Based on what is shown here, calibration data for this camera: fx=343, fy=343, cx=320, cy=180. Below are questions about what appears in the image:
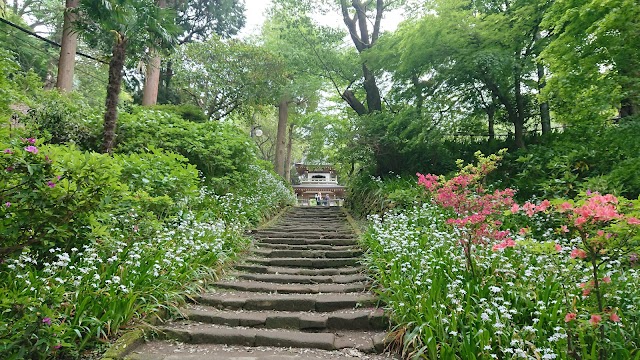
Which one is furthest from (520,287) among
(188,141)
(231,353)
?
(188,141)

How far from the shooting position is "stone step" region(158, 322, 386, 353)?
11.0 ft

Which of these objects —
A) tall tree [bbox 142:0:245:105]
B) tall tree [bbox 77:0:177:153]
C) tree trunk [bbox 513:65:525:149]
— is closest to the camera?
tall tree [bbox 77:0:177:153]

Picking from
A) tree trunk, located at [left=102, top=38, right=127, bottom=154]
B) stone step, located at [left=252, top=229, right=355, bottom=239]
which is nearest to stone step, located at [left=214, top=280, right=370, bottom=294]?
stone step, located at [left=252, top=229, right=355, bottom=239]

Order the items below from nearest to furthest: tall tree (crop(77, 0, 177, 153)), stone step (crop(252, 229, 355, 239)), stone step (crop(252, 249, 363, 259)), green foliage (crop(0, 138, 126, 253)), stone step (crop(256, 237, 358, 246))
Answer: green foliage (crop(0, 138, 126, 253))
tall tree (crop(77, 0, 177, 153))
stone step (crop(252, 249, 363, 259))
stone step (crop(256, 237, 358, 246))
stone step (crop(252, 229, 355, 239))

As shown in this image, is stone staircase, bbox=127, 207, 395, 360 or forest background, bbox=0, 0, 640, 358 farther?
stone staircase, bbox=127, 207, 395, 360

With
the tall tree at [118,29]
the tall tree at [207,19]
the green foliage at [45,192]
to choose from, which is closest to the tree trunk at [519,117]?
the tall tree at [118,29]

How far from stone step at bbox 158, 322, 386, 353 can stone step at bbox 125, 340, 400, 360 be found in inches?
2.0

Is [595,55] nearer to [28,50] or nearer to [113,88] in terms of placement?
[113,88]

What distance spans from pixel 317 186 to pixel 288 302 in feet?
90.8

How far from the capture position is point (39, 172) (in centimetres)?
287

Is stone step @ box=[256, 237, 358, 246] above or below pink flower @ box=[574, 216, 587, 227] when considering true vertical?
below

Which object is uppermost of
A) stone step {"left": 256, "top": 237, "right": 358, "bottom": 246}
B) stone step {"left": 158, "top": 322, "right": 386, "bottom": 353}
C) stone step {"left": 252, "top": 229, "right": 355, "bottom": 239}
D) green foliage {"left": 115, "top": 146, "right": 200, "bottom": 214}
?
green foliage {"left": 115, "top": 146, "right": 200, "bottom": 214}

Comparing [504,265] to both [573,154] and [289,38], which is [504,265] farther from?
[289,38]

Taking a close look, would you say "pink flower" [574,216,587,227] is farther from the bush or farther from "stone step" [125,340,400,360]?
the bush
